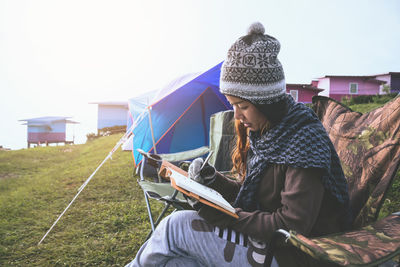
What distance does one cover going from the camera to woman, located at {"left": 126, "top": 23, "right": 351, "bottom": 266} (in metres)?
0.87

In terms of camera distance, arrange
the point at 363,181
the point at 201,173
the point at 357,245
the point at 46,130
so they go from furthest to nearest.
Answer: the point at 46,130 → the point at 201,173 → the point at 363,181 → the point at 357,245

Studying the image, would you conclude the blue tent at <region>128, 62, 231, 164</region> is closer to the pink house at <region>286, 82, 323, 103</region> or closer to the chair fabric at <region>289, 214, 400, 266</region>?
the chair fabric at <region>289, 214, 400, 266</region>

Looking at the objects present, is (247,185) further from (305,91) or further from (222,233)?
(305,91)

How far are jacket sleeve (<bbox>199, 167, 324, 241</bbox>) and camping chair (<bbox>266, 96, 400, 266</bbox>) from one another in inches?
3.1

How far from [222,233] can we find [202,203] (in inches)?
4.6

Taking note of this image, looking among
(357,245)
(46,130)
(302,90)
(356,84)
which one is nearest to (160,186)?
(357,245)

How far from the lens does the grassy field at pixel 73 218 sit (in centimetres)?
213

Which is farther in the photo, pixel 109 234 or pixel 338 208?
A: pixel 109 234

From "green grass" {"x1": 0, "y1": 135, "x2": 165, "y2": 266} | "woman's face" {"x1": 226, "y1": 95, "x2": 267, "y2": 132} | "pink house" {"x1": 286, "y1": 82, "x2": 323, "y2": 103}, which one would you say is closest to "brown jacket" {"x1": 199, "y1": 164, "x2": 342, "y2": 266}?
"woman's face" {"x1": 226, "y1": 95, "x2": 267, "y2": 132}

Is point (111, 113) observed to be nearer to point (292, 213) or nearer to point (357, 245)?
point (292, 213)

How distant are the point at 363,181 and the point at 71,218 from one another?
2.77 metres

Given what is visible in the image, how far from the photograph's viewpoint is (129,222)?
272cm

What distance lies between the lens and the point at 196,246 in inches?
35.3

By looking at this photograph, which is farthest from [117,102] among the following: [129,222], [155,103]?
[129,222]
